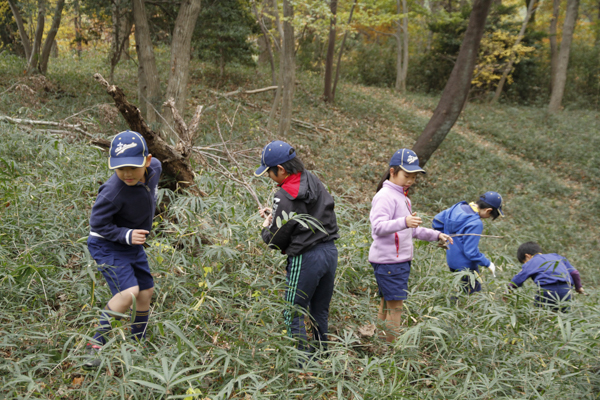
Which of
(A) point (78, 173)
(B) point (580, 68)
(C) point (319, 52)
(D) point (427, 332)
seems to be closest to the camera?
(D) point (427, 332)

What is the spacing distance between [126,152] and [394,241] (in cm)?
214

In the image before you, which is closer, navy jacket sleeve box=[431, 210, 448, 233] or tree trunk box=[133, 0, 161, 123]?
navy jacket sleeve box=[431, 210, 448, 233]

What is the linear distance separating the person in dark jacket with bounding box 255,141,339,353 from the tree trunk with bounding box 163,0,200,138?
6.11m

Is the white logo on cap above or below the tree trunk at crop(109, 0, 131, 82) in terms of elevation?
below

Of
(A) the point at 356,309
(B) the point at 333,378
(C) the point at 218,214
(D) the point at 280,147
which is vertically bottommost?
(A) the point at 356,309

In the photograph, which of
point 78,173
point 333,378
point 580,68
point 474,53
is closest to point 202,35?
point 474,53

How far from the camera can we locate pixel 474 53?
8.75 meters

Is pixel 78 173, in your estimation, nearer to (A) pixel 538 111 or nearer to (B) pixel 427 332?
(B) pixel 427 332

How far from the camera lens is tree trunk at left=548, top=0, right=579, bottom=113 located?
717 inches

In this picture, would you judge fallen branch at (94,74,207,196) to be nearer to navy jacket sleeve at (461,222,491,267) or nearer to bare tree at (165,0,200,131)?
navy jacket sleeve at (461,222,491,267)

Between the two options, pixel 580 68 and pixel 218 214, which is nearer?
pixel 218 214

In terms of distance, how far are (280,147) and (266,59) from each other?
18.5 m

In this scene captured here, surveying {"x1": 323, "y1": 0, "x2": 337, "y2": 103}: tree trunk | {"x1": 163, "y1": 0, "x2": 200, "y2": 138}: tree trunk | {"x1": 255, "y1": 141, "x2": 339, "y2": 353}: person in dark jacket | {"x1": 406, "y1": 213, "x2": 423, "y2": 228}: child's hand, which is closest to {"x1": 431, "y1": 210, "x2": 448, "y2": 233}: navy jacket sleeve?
{"x1": 406, "y1": 213, "x2": 423, "y2": 228}: child's hand

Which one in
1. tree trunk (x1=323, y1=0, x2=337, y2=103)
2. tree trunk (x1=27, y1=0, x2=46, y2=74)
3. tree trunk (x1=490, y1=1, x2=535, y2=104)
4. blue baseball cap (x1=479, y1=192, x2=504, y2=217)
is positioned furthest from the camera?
tree trunk (x1=490, y1=1, x2=535, y2=104)
